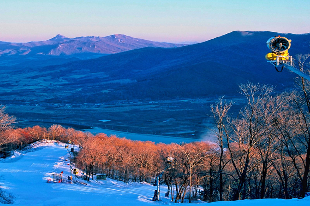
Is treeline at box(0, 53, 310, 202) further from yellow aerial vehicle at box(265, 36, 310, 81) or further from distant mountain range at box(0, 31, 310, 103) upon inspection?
distant mountain range at box(0, 31, 310, 103)

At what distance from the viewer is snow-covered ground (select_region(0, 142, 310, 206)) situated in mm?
14605

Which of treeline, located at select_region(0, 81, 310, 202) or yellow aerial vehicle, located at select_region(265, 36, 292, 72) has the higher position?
yellow aerial vehicle, located at select_region(265, 36, 292, 72)

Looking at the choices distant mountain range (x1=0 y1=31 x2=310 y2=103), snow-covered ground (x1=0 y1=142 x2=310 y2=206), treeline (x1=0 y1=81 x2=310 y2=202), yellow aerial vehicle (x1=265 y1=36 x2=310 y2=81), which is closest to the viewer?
yellow aerial vehicle (x1=265 y1=36 x2=310 y2=81)

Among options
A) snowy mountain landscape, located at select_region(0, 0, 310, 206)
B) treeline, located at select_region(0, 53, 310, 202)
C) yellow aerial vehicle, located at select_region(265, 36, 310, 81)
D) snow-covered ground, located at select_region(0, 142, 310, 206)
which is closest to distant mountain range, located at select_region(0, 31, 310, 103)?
snowy mountain landscape, located at select_region(0, 0, 310, 206)

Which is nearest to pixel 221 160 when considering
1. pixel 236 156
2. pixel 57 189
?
pixel 236 156

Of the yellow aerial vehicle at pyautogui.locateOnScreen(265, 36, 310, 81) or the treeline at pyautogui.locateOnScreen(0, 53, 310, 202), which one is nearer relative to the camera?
the yellow aerial vehicle at pyautogui.locateOnScreen(265, 36, 310, 81)

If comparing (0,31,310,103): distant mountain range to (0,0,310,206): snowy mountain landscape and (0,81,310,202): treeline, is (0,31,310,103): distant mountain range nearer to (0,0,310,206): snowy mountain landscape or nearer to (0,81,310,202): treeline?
(0,0,310,206): snowy mountain landscape

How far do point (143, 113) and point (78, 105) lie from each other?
96.0ft

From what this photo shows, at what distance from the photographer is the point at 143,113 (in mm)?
85125

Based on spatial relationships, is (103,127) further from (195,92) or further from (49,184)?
(195,92)

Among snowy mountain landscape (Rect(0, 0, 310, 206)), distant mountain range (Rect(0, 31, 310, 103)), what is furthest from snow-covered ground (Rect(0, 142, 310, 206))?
distant mountain range (Rect(0, 31, 310, 103))

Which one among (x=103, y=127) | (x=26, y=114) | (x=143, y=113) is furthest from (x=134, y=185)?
(x=26, y=114)

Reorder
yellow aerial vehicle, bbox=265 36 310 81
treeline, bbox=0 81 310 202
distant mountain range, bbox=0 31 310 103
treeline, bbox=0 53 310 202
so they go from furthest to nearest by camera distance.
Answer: distant mountain range, bbox=0 31 310 103
treeline, bbox=0 81 310 202
treeline, bbox=0 53 310 202
yellow aerial vehicle, bbox=265 36 310 81

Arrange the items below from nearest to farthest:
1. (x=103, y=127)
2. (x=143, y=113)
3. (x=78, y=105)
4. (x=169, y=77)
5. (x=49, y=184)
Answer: (x=49, y=184), (x=103, y=127), (x=143, y=113), (x=78, y=105), (x=169, y=77)
